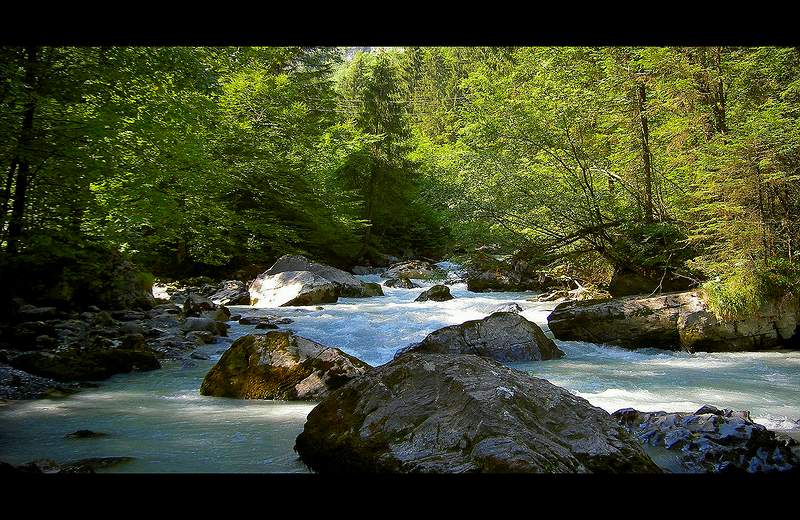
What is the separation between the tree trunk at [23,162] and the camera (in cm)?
634

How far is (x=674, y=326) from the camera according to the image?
9078 mm

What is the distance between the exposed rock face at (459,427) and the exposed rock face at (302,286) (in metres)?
9.87

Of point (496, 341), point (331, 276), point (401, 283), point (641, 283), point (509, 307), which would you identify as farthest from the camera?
point (401, 283)

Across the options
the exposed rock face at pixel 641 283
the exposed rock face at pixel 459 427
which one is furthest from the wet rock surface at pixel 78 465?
the exposed rock face at pixel 641 283

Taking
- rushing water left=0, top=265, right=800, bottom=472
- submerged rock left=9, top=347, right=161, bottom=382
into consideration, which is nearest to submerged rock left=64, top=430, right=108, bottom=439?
rushing water left=0, top=265, right=800, bottom=472

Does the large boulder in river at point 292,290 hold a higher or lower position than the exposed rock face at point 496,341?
higher

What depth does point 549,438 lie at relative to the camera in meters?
3.17

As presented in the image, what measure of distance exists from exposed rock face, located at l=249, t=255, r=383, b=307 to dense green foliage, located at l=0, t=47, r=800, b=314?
2.18m

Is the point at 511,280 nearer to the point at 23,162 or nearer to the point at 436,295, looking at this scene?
the point at 436,295

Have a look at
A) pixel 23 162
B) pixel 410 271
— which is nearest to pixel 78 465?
pixel 23 162

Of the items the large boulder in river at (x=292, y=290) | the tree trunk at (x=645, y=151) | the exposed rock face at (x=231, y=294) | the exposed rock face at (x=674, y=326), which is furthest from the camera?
the exposed rock face at (x=231, y=294)

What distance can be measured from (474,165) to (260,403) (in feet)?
28.9

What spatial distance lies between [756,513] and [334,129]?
23160 millimetres

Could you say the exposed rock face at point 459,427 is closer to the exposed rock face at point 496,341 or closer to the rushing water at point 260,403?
the rushing water at point 260,403
